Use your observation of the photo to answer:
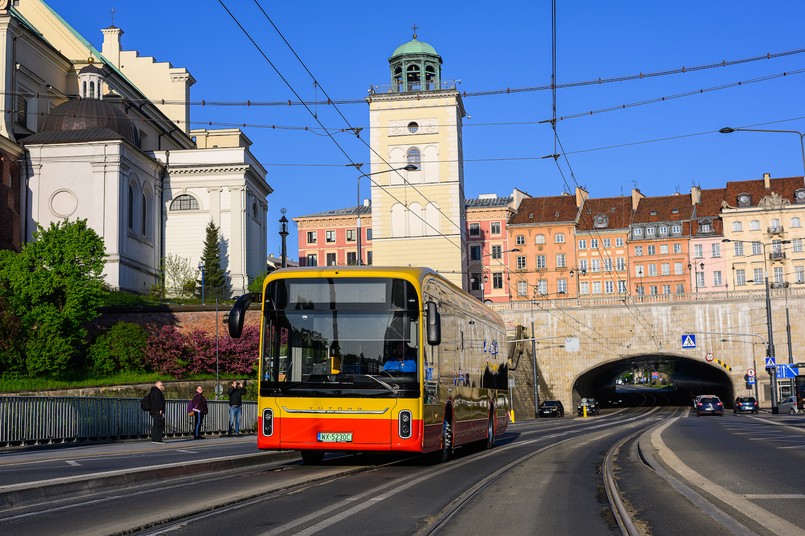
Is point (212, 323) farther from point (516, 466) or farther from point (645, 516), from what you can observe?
point (645, 516)

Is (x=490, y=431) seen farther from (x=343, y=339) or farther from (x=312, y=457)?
(x=343, y=339)

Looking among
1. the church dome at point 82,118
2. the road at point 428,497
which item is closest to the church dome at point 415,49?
the church dome at point 82,118

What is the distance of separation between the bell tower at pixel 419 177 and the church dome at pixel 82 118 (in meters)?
22.7

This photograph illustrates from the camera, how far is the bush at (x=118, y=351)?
5441 cm

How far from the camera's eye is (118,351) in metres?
54.7

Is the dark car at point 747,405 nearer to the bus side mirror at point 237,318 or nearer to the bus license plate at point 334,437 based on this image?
the bus license plate at point 334,437

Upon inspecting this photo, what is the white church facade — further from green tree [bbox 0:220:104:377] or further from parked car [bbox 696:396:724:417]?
parked car [bbox 696:396:724:417]

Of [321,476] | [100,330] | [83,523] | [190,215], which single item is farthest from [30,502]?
[190,215]

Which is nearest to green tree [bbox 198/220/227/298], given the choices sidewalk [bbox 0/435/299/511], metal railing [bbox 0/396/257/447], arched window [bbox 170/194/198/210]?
arched window [bbox 170/194/198/210]

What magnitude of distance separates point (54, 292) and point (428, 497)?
45.4 meters

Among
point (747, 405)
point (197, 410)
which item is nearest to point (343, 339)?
point (197, 410)

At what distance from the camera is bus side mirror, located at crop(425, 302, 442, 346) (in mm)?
14969

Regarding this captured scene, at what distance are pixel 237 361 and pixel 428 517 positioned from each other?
49677mm

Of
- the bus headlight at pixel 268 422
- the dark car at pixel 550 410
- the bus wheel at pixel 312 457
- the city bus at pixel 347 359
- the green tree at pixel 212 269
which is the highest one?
the green tree at pixel 212 269
